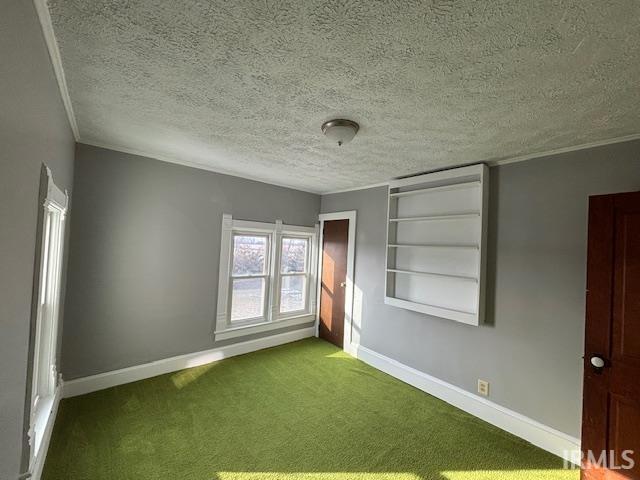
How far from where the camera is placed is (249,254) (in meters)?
3.95

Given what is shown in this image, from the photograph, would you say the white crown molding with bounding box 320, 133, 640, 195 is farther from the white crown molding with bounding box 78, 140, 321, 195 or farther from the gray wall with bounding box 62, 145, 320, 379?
the gray wall with bounding box 62, 145, 320, 379

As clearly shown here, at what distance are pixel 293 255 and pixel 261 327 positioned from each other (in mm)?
1198

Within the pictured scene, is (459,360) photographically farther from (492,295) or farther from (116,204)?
(116,204)

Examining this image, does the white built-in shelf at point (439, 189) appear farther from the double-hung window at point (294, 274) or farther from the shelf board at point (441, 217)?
the double-hung window at point (294, 274)

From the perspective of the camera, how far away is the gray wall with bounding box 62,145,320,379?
8.68 ft

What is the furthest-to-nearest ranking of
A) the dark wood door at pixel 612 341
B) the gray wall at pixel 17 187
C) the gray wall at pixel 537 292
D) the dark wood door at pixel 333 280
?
1. the dark wood door at pixel 333 280
2. the gray wall at pixel 537 292
3. the dark wood door at pixel 612 341
4. the gray wall at pixel 17 187

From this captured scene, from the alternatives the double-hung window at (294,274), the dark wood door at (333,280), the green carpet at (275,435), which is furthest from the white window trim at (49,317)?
the dark wood door at (333,280)

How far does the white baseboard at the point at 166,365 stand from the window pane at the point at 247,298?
0.38 metres

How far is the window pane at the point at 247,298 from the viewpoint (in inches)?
150

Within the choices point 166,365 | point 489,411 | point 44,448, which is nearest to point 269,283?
point 166,365

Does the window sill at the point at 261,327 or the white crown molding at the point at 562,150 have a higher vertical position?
the white crown molding at the point at 562,150

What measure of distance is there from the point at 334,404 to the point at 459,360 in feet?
4.41

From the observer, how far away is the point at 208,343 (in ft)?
11.5

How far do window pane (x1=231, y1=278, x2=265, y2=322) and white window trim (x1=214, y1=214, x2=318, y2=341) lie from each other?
0.08 meters
